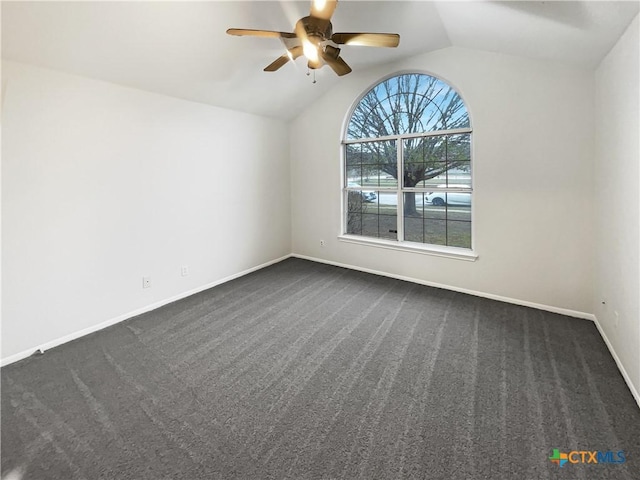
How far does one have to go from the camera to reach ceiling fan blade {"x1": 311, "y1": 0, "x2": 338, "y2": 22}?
1894mm

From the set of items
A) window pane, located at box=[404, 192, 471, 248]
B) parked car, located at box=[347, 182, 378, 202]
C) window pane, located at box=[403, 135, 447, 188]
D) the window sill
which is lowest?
the window sill

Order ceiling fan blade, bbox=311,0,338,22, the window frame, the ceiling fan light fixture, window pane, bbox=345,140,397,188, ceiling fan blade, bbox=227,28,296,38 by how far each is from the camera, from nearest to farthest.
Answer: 1. ceiling fan blade, bbox=311,0,338,22
2. ceiling fan blade, bbox=227,28,296,38
3. the ceiling fan light fixture
4. the window frame
5. window pane, bbox=345,140,397,188

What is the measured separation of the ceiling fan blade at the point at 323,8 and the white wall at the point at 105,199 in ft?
7.01

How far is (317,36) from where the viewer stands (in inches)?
87.3

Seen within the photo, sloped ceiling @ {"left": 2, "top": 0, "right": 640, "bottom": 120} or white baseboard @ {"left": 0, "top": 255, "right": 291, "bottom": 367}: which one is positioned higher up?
sloped ceiling @ {"left": 2, "top": 0, "right": 640, "bottom": 120}

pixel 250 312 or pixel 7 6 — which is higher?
pixel 7 6

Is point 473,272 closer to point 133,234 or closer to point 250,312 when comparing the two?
point 250,312

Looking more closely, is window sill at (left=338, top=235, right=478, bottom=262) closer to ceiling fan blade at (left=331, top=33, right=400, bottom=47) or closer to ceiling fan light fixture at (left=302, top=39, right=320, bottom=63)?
ceiling fan blade at (left=331, top=33, right=400, bottom=47)

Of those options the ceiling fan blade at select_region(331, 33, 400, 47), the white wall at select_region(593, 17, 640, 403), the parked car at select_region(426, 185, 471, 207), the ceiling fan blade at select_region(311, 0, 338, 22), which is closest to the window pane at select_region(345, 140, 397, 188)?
the parked car at select_region(426, 185, 471, 207)

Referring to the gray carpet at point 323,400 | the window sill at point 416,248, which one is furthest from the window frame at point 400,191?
the gray carpet at point 323,400

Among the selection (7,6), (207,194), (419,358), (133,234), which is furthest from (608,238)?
(7,6)

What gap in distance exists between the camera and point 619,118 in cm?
222

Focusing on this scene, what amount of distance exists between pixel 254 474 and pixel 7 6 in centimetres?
316

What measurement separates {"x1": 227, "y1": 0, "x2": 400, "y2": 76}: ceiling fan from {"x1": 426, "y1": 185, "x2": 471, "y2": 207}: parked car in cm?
205
